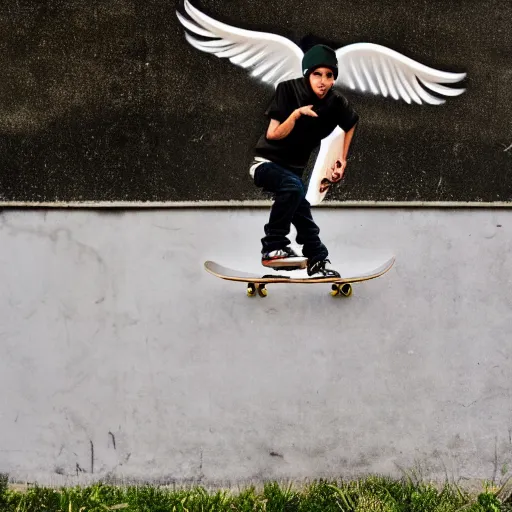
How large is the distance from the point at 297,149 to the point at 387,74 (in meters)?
0.92

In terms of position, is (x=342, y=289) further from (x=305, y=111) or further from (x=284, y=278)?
(x=305, y=111)

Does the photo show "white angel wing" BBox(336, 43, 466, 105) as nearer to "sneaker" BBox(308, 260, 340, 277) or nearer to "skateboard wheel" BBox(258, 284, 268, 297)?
"sneaker" BBox(308, 260, 340, 277)

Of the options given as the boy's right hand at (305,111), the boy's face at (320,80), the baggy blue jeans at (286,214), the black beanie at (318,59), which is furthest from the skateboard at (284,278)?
the black beanie at (318,59)

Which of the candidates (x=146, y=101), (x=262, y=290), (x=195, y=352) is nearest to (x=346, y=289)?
(x=262, y=290)

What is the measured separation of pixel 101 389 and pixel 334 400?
182 centimetres

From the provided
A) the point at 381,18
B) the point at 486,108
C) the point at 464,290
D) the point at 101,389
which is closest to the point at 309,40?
the point at 381,18

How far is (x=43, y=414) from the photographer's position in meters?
5.07

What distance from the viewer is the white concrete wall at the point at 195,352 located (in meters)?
5.05

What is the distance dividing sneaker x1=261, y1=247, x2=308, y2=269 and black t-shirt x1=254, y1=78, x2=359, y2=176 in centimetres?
64

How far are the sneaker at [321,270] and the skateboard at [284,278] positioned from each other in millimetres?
36

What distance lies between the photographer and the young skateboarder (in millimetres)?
4953

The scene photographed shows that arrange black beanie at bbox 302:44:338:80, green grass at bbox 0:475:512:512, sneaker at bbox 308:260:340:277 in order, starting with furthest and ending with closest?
sneaker at bbox 308:260:340:277, black beanie at bbox 302:44:338:80, green grass at bbox 0:475:512:512

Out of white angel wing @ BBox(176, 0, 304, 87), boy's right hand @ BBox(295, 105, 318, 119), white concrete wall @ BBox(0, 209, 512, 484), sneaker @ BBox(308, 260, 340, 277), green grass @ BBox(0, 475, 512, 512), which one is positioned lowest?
green grass @ BBox(0, 475, 512, 512)

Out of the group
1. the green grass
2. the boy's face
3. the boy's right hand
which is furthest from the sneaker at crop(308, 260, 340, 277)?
the green grass
